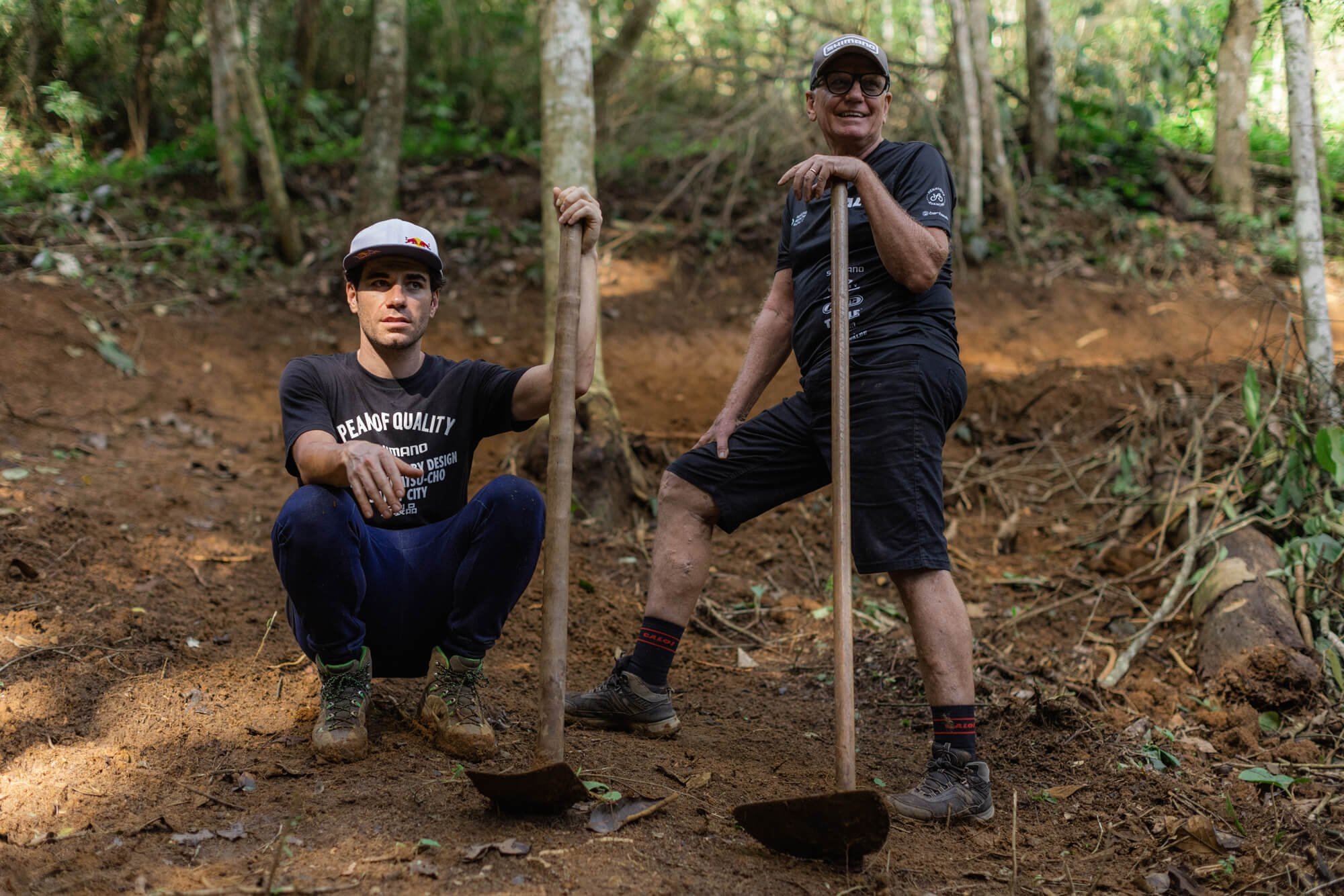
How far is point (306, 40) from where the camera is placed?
1110 centimetres

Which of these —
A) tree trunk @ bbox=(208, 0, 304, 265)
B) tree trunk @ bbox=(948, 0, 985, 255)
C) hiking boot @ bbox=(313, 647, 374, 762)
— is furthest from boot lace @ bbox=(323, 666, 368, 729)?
tree trunk @ bbox=(948, 0, 985, 255)

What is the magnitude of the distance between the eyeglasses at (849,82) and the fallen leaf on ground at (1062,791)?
2171 millimetres

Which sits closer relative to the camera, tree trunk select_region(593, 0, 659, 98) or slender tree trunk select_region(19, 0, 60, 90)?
tree trunk select_region(593, 0, 659, 98)

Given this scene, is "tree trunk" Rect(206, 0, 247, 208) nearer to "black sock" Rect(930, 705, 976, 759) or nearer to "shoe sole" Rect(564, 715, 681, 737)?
"shoe sole" Rect(564, 715, 681, 737)

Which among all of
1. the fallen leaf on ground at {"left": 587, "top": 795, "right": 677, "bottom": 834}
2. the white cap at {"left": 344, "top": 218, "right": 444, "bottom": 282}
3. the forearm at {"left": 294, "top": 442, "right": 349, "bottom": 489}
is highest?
the white cap at {"left": 344, "top": 218, "right": 444, "bottom": 282}

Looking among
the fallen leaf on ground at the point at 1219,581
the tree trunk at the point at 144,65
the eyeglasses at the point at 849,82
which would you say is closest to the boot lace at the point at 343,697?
the eyeglasses at the point at 849,82

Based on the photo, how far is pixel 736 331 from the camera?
7539mm

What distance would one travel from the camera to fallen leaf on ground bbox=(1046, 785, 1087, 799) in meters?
2.87

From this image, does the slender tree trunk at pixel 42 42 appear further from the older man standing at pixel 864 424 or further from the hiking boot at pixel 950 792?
the hiking boot at pixel 950 792

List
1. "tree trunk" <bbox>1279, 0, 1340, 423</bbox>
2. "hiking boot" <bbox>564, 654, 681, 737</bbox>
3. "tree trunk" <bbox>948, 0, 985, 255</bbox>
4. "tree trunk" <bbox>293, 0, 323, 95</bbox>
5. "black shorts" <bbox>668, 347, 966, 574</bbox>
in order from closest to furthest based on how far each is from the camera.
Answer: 1. "black shorts" <bbox>668, 347, 966, 574</bbox>
2. "hiking boot" <bbox>564, 654, 681, 737</bbox>
3. "tree trunk" <bbox>1279, 0, 1340, 423</bbox>
4. "tree trunk" <bbox>948, 0, 985, 255</bbox>
5. "tree trunk" <bbox>293, 0, 323, 95</bbox>

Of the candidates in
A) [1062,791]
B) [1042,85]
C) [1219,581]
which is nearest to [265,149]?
[1042,85]

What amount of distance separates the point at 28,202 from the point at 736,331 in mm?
5975

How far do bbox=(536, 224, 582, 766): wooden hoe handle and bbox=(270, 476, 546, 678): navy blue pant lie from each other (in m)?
0.19

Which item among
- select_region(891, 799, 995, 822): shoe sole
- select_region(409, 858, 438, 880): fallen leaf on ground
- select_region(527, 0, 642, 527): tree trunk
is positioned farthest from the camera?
select_region(527, 0, 642, 527): tree trunk
